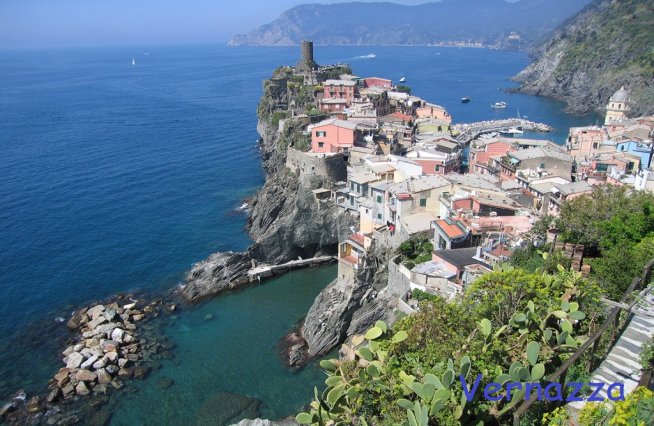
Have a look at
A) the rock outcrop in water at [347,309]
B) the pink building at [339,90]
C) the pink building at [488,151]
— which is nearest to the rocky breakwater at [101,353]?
the rock outcrop in water at [347,309]

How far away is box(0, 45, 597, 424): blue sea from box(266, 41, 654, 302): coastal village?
841cm

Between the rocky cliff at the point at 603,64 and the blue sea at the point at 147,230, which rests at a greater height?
the rocky cliff at the point at 603,64

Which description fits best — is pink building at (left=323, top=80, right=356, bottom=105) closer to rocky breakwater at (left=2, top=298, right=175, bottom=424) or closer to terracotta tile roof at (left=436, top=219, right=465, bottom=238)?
terracotta tile roof at (left=436, top=219, right=465, bottom=238)

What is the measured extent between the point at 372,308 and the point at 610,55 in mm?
117653

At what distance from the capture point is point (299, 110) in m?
67.4

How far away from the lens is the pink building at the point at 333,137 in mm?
49812

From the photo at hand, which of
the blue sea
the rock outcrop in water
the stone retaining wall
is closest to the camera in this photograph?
the blue sea

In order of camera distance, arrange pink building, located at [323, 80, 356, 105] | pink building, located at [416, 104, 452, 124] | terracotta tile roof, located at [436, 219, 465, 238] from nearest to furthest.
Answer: terracotta tile roof, located at [436, 219, 465, 238]
pink building, located at [323, 80, 356, 105]
pink building, located at [416, 104, 452, 124]

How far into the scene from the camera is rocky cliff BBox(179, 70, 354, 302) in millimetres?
40281

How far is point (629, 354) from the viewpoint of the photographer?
12547 mm

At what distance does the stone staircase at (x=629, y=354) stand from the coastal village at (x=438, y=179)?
594 centimetres

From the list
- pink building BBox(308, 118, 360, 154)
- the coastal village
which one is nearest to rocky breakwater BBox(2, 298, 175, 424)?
the coastal village

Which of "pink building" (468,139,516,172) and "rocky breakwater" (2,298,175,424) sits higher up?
"pink building" (468,139,516,172)

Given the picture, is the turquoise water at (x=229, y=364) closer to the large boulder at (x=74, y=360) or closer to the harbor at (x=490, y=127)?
the large boulder at (x=74, y=360)
